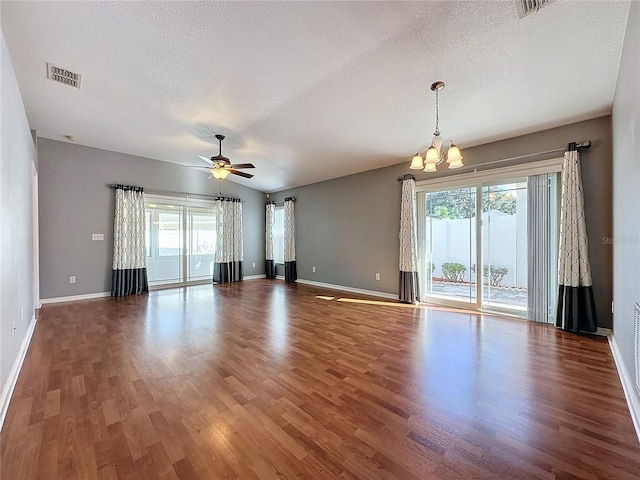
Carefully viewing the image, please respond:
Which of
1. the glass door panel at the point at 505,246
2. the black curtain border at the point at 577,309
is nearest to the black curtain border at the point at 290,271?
the glass door panel at the point at 505,246

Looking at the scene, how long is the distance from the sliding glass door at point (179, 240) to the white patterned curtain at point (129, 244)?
386 millimetres

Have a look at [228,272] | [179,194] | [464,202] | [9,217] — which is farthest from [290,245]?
[9,217]

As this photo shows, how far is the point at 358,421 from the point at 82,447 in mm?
1645

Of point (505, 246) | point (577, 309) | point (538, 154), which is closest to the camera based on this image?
point (577, 309)

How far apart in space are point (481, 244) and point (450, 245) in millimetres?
509

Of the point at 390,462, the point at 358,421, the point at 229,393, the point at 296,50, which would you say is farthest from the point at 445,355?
the point at 296,50

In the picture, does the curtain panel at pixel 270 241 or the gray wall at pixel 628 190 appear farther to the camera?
the curtain panel at pixel 270 241

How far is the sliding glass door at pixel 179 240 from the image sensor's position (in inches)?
253

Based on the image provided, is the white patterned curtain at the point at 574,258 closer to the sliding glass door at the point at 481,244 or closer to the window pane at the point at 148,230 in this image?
the sliding glass door at the point at 481,244

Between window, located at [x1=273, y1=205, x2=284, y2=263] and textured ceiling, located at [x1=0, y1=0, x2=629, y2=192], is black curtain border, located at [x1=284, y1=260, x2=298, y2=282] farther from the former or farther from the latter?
textured ceiling, located at [x1=0, y1=0, x2=629, y2=192]

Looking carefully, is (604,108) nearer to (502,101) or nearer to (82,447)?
(502,101)

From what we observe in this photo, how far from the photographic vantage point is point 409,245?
16.4 ft

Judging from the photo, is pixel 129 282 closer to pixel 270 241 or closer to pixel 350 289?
pixel 270 241

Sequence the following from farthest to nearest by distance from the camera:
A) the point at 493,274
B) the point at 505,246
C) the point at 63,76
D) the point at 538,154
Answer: the point at 493,274 → the point at 505,246 → the point at 538,154 → the point at 63,76
